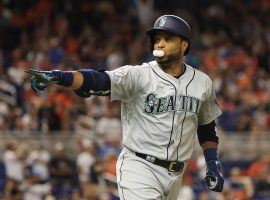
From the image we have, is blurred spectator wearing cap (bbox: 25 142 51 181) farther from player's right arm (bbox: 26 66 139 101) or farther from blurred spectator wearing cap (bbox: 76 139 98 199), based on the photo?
player's right arm (bbox: 26 66 139 101)

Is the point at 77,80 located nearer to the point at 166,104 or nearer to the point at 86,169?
the point at 166,104

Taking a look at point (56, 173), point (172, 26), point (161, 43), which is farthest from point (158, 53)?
point (56, 173)

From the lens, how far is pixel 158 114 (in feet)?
17.8

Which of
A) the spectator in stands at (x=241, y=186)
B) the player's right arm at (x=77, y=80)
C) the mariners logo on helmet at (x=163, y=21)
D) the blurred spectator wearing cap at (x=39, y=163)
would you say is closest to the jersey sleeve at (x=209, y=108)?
the mariners logo on helmet at (x=163, y=21)

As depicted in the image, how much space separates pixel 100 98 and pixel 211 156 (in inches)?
310

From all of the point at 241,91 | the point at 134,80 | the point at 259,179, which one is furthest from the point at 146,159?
the point at 241,91

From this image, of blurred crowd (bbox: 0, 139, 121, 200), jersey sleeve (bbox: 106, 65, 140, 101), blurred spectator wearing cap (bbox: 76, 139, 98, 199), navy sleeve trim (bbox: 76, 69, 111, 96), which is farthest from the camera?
blurred spectator wearing cap (bbox: 76, 139, 98, 199)

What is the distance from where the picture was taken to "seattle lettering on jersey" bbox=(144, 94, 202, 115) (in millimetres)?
5422

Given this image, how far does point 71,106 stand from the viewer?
13461mm

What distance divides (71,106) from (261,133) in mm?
3283

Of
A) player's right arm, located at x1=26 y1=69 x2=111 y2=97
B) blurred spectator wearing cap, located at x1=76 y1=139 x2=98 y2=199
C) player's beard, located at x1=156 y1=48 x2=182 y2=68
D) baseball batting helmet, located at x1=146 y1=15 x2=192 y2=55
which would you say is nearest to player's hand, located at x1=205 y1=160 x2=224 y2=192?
player's beard, located at x1=156 y1=48 x2=182 y2=68

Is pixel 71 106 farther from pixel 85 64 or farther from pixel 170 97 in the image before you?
pixel 170 97

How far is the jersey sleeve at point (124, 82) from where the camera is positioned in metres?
5.26

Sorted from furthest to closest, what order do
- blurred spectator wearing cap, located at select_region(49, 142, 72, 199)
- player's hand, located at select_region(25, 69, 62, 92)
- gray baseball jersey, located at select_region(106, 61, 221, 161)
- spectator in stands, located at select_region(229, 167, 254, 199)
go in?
blurred spectator wearing cap, located at select_region(49, 142, 72, 199) < spectator in stands, located at select_region(229, 167, 254, 199) < gray baseball jersey, located at select_region(106, 61, 221, 161) < player's hand, located at select_region(25, 69, 62, 92)
